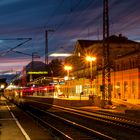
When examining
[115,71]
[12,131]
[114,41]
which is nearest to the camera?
[12,131]

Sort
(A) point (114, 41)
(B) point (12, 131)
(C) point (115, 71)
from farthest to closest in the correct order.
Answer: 1. (A) point (114, 41)
2. (C) point (115, 71)
3. (B) point (12, 131)

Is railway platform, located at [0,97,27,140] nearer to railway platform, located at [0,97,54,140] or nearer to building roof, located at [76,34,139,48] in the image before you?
railway platform, located at [0,97,54,140]

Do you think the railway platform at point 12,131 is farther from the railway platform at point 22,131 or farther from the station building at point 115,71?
the station building at point 115,71

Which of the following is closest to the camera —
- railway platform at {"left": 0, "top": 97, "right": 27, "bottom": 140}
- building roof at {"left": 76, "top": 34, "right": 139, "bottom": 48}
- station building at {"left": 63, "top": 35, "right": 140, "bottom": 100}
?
railway platform at {"left": 0, "top": 97, "right": 27, "bottom": 140}

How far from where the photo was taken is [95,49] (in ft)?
379

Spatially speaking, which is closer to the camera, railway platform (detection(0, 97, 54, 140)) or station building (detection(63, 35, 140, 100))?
railway platform (detection(0, 97, 54, 140))

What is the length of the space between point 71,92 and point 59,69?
222 ft

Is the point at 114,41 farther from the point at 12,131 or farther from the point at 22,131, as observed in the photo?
the point at 12,131

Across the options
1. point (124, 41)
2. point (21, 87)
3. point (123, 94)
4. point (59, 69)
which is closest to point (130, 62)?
point (123, 94)

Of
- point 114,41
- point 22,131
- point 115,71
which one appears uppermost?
point 114,41

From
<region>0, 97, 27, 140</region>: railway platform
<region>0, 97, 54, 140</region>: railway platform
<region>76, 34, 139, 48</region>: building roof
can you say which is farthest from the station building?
<region>0, 97, 27, 140</region>: railway platform

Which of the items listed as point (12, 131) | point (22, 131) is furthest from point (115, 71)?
point (12, 131)

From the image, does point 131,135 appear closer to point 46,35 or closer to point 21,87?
point 21,87

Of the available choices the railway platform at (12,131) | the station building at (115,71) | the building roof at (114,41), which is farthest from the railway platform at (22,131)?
the building roof at (114,41)
